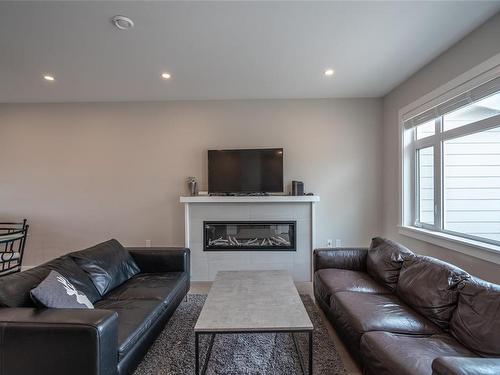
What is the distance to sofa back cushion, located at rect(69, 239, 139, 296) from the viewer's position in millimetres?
2359

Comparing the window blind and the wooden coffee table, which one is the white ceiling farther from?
the wooden coffee table

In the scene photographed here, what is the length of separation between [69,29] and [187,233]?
280cm

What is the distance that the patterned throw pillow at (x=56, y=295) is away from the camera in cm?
160

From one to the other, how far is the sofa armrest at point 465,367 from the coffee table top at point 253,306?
0.72 m

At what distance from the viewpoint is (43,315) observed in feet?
4.74

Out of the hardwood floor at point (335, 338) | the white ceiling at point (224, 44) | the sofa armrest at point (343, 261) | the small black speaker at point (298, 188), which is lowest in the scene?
the hardwood floor at point (335, 338)

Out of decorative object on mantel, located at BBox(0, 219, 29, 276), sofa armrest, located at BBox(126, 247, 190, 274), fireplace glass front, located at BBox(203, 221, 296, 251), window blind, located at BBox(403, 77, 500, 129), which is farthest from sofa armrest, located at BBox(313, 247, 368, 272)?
decorative object on mantel, located at BBox(0, 219, 29, 276)

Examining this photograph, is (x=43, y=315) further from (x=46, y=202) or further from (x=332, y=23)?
(x=46, y=202)

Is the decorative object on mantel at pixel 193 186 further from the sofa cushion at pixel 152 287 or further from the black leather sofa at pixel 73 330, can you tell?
the black leather sofa at pixel 73 330

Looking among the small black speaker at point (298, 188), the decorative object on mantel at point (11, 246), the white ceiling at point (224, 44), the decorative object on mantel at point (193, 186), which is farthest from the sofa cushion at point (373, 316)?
the decorative object on mantel at point (11, 246)

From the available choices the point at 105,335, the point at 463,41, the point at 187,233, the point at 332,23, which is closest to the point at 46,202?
the point at 187,233

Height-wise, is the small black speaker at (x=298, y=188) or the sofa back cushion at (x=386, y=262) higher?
the small black speaker at (x=298, y=188)

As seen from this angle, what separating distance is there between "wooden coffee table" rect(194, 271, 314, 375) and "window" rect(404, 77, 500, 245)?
199 cm

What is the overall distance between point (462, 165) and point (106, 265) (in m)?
3.83
